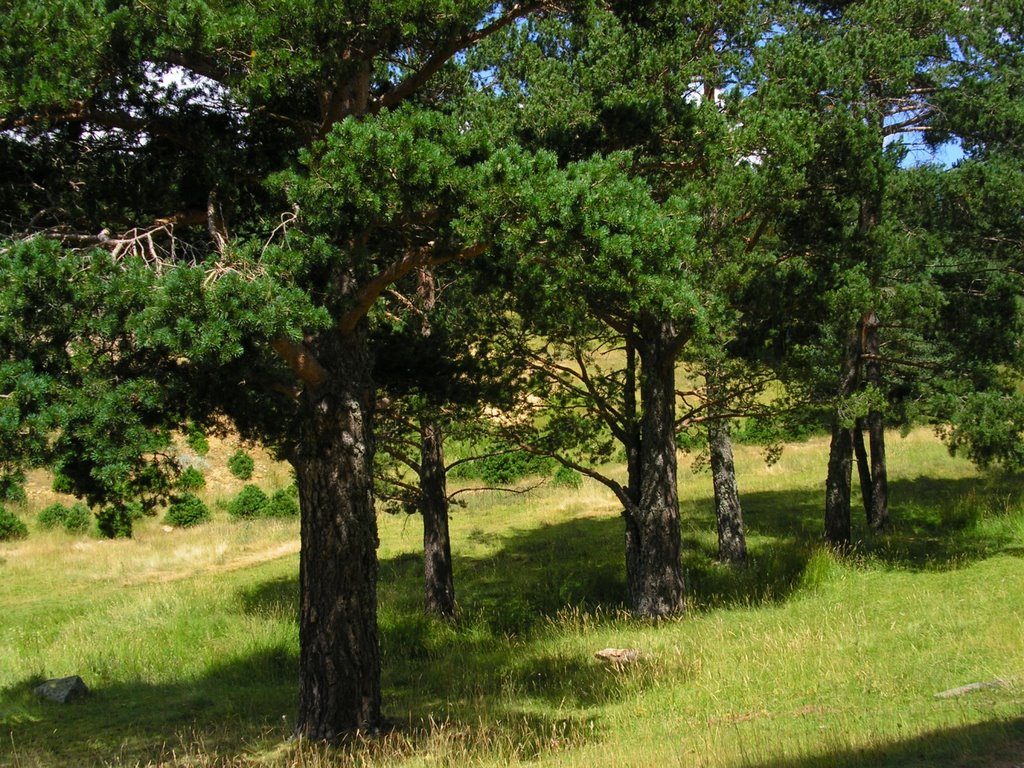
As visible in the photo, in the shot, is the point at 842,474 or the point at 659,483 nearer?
the point at 659,483

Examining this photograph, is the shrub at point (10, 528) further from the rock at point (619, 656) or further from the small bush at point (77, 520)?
the rock at point (619, 656)

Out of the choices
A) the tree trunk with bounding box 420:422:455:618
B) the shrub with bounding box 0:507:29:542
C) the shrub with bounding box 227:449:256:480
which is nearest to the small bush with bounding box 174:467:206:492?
the shrub with bounding box 227:449:256:480

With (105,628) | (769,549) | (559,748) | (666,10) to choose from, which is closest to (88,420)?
(559,748)

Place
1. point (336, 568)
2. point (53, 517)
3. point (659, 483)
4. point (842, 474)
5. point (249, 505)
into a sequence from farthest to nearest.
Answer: point (249, 505)
point (53, 517)
point (842, 474)
point (659, 483)
point (336, 568)

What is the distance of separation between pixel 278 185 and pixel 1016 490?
20064 millimetres

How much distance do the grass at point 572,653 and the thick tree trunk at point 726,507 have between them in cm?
61

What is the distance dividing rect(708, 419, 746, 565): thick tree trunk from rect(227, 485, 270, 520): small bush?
1569 cm

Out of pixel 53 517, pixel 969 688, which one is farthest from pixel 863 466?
pixel 53 517

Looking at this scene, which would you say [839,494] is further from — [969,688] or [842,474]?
[969,688]

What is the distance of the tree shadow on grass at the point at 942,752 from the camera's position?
544cm

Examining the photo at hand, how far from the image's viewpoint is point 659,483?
12938mm

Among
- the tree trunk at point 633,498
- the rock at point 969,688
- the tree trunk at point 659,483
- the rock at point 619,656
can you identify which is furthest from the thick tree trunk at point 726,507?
the rock at point 969,688

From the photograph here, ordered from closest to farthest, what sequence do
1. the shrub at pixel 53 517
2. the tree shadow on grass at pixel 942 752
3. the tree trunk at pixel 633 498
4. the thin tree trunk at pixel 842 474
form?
1. the tree shadow on grass at pixel 942 752
2. the tree trunk at pixel 633 498
3. the thin tree trunk at pixel 842 474
4. the shrub at pixel 53 517

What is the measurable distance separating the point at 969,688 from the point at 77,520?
937 inches
